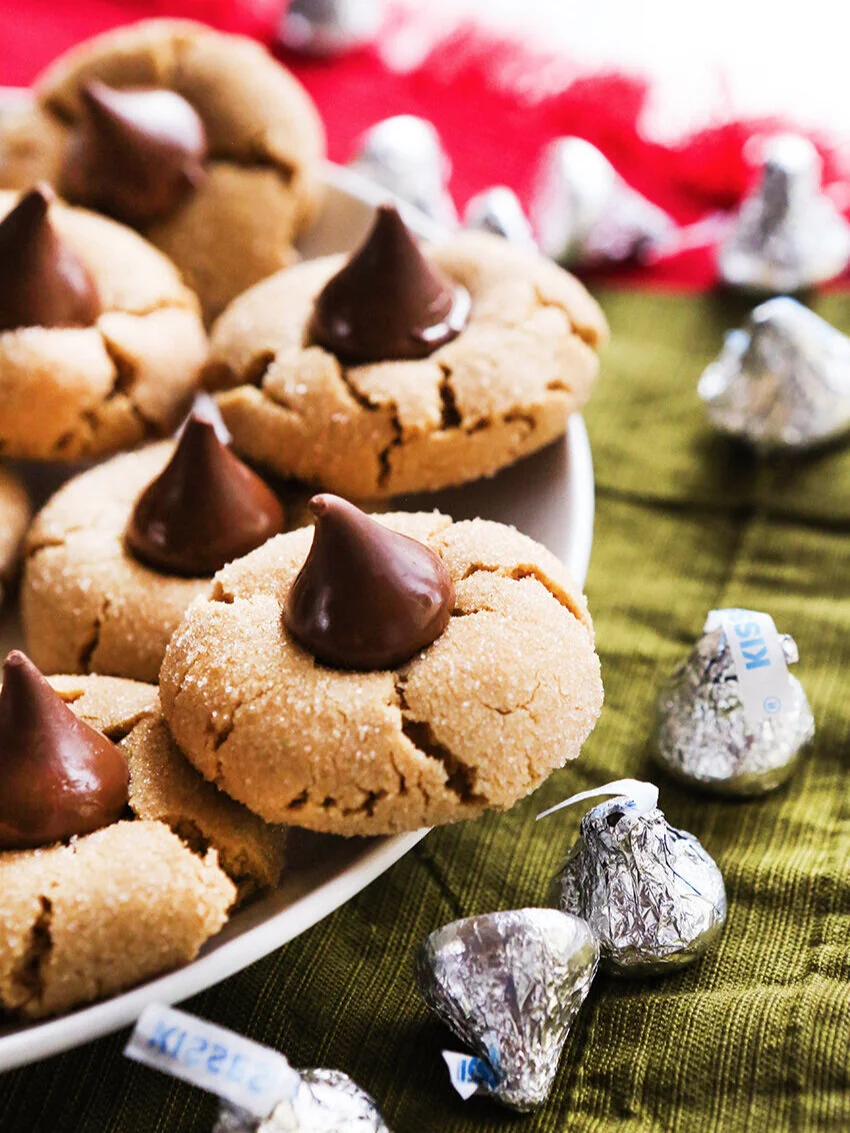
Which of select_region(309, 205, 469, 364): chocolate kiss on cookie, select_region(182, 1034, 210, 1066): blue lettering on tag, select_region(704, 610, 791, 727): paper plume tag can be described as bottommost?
select_region(704, 610, 791, 727): paper plume tag

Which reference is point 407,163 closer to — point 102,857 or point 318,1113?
point 102,857

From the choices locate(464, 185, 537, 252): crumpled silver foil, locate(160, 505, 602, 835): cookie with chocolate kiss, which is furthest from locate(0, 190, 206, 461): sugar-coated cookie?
locate(464, 185, 537, 252): crumpled silver foil

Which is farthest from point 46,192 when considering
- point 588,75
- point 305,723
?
point 588,75

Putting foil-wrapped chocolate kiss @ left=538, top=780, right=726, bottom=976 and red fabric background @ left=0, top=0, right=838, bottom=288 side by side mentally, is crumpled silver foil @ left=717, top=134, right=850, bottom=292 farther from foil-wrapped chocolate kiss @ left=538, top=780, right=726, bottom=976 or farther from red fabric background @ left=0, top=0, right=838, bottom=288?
foil-wrapped chocolate kiss @ left=538, top=780, right=726, bottom=976

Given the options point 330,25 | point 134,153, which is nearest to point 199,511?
point 134,153

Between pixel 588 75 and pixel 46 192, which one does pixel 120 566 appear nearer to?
pixel 46 192

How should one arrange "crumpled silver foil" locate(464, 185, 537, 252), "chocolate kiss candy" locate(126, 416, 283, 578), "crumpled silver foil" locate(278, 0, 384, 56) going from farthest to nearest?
"crumpled silver foil" locate(278, 0, 384, 56), "crumpled silver foil" locate(464, 185, 537, 252), "chocolate kiss candy" locate(126, 416, 283, 578)

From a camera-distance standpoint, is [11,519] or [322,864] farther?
[11,519]
